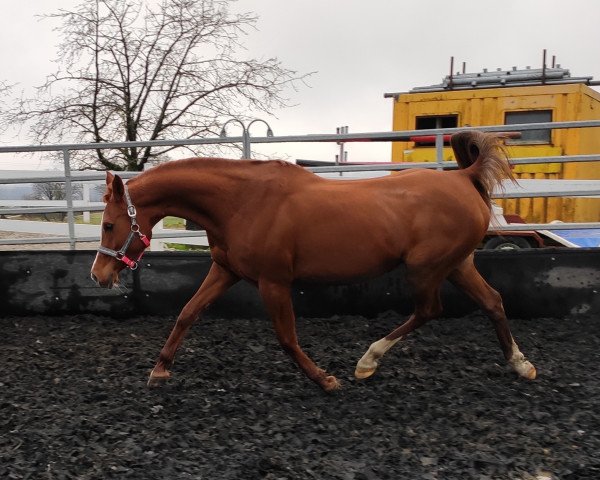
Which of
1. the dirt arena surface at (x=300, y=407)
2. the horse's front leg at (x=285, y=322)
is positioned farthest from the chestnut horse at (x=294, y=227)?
the dirt arena surface at (x=300, y=407)

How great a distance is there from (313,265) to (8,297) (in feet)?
12.1

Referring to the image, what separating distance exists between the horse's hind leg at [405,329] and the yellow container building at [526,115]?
209 inches

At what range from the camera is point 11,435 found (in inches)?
135

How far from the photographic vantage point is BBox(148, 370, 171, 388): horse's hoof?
421cm

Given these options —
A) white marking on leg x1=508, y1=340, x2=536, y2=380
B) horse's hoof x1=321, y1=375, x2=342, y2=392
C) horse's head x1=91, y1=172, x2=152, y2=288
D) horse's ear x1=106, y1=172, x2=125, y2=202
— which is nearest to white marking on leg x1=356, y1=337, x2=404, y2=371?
horse's hoof x1=321, y1=375, x2=342, y2=392

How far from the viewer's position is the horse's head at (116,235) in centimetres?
402

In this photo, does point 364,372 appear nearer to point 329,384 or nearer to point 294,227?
point 329,384

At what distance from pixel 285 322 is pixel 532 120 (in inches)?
271

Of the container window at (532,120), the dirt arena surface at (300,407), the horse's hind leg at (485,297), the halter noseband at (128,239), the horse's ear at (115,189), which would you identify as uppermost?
the container window at (532,120)

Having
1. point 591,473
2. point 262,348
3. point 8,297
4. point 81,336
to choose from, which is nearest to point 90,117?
point 8,297

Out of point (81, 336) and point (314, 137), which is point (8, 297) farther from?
point (314, 137)

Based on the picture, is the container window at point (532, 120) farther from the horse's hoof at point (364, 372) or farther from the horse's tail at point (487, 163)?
the horse's hoof at point (364, 372)

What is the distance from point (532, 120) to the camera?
9.45 metres

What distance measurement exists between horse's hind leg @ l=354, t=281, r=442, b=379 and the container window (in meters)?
5.70
